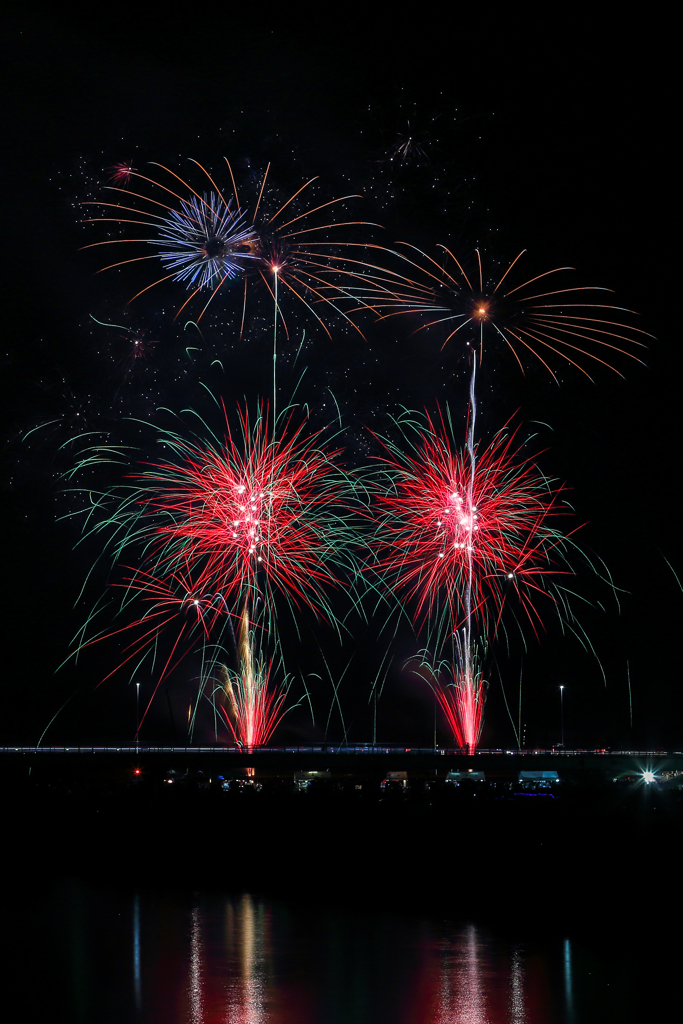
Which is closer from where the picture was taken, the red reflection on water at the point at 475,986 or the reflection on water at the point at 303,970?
the red reflection on water at the point at 475,986

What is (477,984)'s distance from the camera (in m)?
22.0

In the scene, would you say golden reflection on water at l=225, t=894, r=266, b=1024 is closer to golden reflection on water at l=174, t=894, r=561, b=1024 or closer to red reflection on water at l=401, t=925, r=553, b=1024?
golden reflection on water at l=174, t=894, r=561, b=1024

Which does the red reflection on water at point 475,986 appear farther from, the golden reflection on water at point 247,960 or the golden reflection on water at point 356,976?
the golden reflection on water at point 247,960

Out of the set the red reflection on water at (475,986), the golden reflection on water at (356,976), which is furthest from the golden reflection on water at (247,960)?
the red reflection on water at (475,986)

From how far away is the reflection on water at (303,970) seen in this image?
776 inches

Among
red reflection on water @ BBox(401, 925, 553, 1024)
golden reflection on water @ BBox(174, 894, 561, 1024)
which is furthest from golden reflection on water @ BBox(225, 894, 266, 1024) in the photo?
red reflection on water @ BBox(401, 925, 553, 1024)

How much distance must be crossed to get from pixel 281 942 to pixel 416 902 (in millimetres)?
8607

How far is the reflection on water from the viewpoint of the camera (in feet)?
64.7

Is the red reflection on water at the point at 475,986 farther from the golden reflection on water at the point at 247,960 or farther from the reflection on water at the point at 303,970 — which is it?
the golden reflection on water at the point at 247,960

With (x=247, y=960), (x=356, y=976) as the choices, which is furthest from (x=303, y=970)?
(x=247, y=960)

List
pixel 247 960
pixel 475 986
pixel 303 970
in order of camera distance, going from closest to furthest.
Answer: pixel 475 986 → pixel 303 970 → pixel 247 960

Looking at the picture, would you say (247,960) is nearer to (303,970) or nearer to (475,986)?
(303,970)

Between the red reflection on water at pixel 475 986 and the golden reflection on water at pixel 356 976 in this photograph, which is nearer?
the red reflection on water at pixel 475 986

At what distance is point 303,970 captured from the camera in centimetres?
2334
